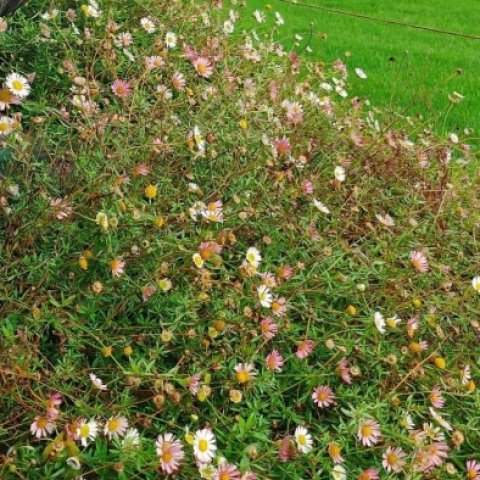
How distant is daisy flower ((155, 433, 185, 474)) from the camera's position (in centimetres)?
178

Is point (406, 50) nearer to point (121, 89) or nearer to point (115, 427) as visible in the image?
point (121, 89)

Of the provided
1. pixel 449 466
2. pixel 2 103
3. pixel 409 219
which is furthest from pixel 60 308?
pixel 409 219

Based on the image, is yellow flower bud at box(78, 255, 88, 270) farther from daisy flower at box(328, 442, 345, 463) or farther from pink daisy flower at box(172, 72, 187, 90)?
pink daisy flower at box(172, 72, 187, 90)

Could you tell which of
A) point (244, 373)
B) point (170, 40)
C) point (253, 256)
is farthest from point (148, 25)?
point (244, 373)

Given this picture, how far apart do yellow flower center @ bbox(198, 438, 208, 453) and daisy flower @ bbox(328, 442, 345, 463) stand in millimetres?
304

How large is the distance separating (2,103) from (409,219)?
1.31m

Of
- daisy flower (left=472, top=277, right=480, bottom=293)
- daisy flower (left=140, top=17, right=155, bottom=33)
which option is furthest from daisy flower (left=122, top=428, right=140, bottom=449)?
daisy flower (left=140, top=17, right=155, bottom=33)

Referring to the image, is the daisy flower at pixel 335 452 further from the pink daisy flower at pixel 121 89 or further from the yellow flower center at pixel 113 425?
the pink daisy flower at pixel 121 89

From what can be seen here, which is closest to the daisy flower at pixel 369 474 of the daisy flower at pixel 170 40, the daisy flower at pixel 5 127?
the daisy flower at pixel 5 127

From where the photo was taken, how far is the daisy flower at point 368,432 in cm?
204

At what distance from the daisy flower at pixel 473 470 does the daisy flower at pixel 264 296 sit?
0.63 meters

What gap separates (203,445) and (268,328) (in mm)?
393

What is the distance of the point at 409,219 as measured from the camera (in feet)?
9.18

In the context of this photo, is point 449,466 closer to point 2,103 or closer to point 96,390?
point 96,390
